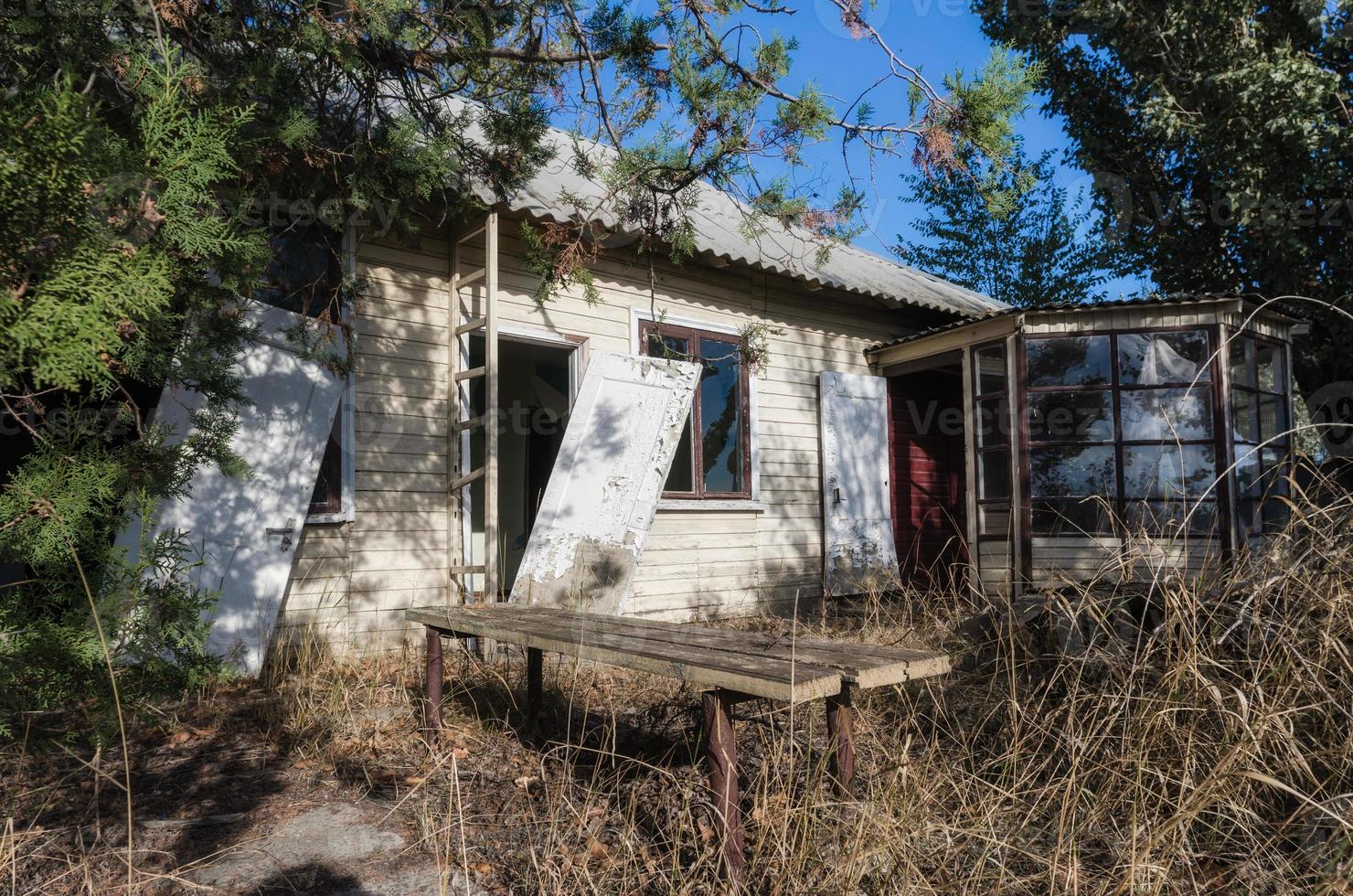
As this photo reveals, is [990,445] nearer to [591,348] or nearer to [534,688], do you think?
[591,348]

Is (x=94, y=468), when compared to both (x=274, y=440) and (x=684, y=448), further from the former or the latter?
(x=684, y=448)

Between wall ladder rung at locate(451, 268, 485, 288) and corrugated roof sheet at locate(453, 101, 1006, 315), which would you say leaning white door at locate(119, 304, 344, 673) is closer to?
wall ladder rung at locate(451, 268, 485, 288)

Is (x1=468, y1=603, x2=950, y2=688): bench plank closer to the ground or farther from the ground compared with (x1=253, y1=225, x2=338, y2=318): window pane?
closer to the ground

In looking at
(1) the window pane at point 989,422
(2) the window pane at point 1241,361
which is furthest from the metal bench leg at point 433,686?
(2) the window pane at point 1241,361

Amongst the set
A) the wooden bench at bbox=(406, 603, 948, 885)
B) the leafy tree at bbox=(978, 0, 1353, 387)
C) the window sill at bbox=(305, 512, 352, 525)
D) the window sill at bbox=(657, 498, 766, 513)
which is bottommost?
the wooden bench at bbox=(406, 603, 948, 885)

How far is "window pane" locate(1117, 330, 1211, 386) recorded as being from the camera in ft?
24.3

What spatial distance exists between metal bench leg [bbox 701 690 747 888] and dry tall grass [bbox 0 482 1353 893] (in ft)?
0.24

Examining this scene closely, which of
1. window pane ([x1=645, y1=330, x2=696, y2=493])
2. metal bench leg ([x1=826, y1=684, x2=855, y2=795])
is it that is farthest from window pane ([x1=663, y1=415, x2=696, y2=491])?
metal bench leg ([x1=826, y1=684, x2=855, y2=795])

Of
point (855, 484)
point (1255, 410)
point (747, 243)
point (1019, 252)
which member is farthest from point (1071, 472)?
point (1019, 252)

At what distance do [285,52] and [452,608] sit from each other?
257 cm

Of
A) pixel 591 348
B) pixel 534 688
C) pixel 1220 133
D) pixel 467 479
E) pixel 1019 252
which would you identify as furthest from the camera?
pixel 1019 252

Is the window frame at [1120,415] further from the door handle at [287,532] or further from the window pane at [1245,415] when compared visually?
the door handle at [287,532]

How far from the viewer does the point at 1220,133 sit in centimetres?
917

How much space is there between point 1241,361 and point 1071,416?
5.48 feet
